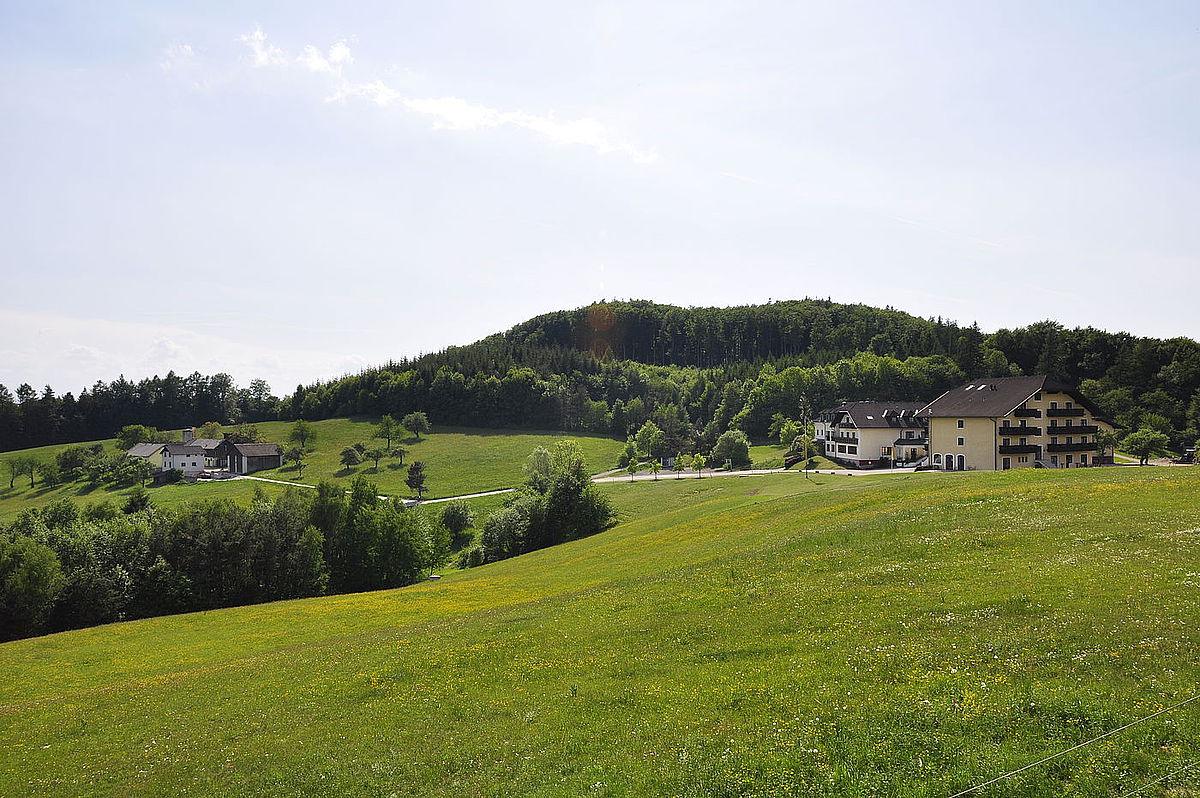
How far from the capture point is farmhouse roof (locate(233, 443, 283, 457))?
16700 centimetres

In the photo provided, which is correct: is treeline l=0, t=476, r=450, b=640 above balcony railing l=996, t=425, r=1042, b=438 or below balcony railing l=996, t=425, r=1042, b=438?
below

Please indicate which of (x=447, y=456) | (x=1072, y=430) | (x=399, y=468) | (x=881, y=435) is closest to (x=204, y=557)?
(x=399, y=468)

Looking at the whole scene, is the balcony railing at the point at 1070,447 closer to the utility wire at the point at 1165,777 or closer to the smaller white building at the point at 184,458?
the utility wire at the point at 1165,777

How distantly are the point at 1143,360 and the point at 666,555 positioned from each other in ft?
496

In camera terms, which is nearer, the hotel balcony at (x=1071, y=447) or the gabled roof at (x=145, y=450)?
the hotel balcony at (x=1071, y=447)

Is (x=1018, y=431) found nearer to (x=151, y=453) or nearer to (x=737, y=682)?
(x=737, y=682)

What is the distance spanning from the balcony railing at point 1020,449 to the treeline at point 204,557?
232ft

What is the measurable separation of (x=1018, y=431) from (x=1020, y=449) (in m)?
2.48

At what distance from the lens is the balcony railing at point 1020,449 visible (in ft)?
269

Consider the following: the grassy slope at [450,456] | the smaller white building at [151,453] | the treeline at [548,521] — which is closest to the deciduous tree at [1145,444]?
the treeline at [548,521]

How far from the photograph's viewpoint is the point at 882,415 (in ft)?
389

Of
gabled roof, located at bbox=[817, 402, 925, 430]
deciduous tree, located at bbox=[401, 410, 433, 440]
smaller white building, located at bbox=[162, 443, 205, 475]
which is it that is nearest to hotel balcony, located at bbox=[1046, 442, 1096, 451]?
gabled roof, located at bbox=[817, 402, 925, 430]

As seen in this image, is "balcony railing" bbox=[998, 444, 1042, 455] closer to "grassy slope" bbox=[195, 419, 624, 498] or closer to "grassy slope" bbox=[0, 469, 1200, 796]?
"grassy slope" bbox=[0, 469, 1200, 796]

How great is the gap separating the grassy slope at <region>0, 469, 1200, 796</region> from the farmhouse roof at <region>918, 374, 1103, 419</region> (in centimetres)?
4704
